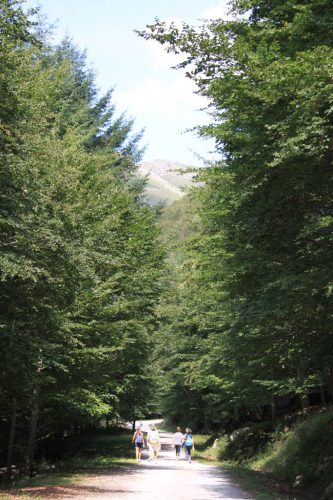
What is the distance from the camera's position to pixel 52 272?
11.2 m

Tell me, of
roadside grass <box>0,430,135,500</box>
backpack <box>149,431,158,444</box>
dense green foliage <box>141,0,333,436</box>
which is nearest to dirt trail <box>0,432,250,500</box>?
roadside grass <box>0,430,135,500</box>

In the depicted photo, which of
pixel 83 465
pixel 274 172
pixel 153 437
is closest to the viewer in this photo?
pixel 274 172

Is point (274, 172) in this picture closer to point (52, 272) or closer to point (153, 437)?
point (52, 272)

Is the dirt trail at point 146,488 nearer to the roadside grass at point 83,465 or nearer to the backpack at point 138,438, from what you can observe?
the roadside grass at point 83,465

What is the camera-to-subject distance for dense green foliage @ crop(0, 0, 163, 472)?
33.7 ft

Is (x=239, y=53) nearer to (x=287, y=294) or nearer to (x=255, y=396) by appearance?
(x=287, y=294)

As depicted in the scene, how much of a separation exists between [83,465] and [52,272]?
1063 cm

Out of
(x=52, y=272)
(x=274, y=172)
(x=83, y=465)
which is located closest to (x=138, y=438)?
(x=83, y=465)

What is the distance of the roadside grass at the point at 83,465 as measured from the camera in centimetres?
1233

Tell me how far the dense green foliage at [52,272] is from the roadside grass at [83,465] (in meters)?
1.60

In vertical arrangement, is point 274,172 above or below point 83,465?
above

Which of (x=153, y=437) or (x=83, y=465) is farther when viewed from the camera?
(x=153, y=437)

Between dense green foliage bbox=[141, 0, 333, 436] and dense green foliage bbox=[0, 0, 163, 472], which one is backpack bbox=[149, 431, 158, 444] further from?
dense green foliage bbox=[141, 0, 333, 436]

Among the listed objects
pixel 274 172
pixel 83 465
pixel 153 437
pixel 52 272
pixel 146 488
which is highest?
pixel 274 172
